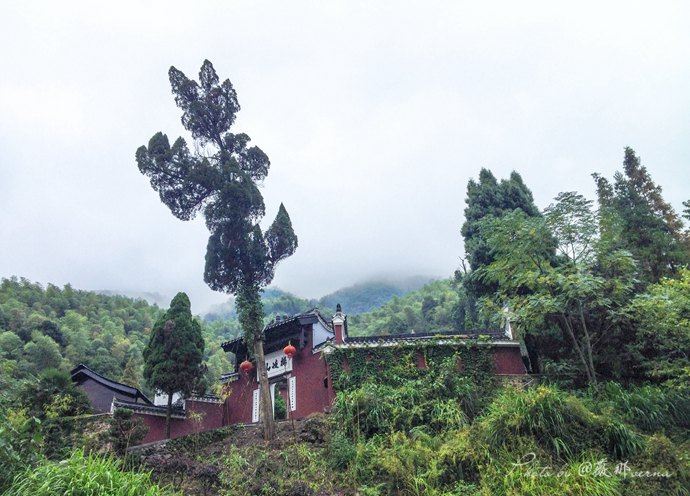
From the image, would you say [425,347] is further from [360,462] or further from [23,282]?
[23,282]

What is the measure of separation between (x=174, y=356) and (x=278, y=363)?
175 inches

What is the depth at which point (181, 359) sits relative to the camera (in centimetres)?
1562

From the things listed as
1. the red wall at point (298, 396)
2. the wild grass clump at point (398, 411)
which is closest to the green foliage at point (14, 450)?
the wild grass clump at point (398, 411)

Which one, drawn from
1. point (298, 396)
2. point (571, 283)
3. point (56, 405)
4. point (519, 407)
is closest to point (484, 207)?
point (571, 283)

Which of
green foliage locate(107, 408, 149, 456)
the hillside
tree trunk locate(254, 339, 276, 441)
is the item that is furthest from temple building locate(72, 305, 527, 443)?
the hillside

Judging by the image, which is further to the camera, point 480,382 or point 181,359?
point 181,359

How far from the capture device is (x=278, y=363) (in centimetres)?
1875

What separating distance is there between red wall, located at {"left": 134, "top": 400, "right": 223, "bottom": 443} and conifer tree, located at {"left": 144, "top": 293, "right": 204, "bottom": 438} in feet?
9.98

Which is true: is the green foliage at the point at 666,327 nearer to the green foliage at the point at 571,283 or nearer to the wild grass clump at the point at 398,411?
the green foliage at the point at 571,283

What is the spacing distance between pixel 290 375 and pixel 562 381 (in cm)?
933

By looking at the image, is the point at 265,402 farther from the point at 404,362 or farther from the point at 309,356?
the point at 404,362

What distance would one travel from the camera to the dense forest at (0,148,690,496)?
29.9ft

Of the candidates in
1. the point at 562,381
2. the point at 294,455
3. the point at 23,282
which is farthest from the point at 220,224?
the point at 23,282

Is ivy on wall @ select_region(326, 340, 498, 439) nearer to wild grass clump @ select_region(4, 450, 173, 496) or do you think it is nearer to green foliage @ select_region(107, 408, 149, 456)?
green foliage @ select_region(107, 408, 149, 456)
